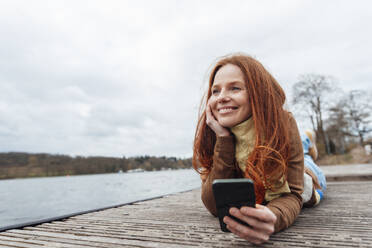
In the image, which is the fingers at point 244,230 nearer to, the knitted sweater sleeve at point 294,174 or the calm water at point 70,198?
the knitted sweater sleeve at point 294,174

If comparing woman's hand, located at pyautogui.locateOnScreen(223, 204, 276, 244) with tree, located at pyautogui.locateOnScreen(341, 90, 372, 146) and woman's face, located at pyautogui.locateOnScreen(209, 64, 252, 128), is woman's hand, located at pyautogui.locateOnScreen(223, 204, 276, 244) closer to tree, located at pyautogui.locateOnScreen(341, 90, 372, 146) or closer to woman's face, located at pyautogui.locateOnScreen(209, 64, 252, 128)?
woman's face, located at pyautogui.locateOnScreen(209, 64, 252, 128)

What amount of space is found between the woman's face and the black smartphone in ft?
2.24

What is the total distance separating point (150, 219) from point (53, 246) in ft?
2.80

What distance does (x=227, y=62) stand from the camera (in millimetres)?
1824

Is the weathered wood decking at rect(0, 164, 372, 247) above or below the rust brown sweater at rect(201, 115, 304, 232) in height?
below

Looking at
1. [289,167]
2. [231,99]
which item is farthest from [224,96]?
[289,167]

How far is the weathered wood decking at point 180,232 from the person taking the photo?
1.33 m

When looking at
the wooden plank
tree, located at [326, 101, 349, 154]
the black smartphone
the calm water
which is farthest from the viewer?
tree, located at [326, 101, 349, 154]

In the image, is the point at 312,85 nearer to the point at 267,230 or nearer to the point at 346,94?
the point at 346,94

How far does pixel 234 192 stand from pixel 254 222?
7.7 inches

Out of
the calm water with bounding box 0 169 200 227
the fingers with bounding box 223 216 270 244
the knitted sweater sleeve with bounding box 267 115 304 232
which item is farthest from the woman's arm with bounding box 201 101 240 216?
the calm water with bounding box 0 169 200 227

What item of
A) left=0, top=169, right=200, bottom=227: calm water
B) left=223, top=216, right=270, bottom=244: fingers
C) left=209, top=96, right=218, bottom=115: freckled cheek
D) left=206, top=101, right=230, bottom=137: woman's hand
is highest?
left=209, top=96, right=218, bottom=115: freckled cheek

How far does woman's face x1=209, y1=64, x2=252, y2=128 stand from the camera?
1.67m

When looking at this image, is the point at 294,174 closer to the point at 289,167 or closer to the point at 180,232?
the point at 289,167
